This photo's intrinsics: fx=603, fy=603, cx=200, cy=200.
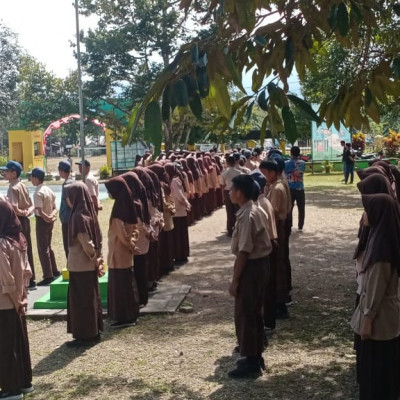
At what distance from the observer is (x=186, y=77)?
9.93ft

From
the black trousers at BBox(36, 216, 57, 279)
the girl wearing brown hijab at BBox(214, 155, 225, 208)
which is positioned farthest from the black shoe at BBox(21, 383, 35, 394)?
the girl wearing brown hijab at BBox(214, 155, 225, 208)

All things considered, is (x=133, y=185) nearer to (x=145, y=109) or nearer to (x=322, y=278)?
(x=322, y=278)

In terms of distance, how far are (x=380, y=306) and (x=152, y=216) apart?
190 inches

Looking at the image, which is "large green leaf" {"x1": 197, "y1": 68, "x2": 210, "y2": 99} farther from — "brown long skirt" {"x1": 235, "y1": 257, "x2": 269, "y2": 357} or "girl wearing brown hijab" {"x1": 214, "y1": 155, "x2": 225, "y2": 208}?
"girl wearing brown hijab" {"x1": 214, "y1": 155, "x2": 225, "y2": 208}

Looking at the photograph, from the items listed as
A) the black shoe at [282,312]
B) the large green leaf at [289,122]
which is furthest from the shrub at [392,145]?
the large green leaf at [289,122]

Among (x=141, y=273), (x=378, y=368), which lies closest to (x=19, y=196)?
(x=141, y=273)

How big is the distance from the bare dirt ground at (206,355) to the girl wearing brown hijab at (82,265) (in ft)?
0.81

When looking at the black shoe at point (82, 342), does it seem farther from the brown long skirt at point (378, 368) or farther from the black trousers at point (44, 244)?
the brown long skirt at point (378, 368)

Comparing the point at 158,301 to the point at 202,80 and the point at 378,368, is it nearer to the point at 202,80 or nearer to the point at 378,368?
the point at 378,368

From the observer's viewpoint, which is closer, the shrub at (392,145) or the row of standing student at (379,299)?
the row of standing student at (379,299)

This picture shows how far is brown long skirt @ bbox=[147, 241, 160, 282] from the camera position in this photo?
8516mm

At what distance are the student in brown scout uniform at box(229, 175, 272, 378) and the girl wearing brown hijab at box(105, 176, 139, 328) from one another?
180 cm

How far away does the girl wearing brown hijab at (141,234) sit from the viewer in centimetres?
702

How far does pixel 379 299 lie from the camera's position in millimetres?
3734
